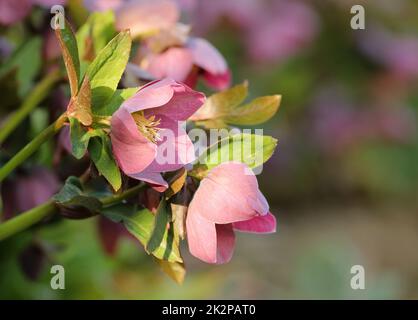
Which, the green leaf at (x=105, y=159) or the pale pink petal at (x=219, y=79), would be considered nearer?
the green leaf at (x=105, y=159)

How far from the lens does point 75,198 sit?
2.42 ft

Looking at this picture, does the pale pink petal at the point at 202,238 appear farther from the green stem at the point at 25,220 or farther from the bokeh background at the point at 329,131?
the bokeh background at the point at 329,131

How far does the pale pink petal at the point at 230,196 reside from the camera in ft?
2.25

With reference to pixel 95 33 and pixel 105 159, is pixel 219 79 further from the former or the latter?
pixel 105 159

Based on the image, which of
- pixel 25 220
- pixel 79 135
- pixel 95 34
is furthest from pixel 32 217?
pixel 95 34

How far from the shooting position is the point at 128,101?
2.20 ft

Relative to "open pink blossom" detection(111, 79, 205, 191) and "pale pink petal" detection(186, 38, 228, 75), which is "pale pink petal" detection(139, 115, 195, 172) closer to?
"open pink blossom" detection(111, 79, 205, 191)

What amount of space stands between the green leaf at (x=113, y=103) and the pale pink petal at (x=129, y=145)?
27mm

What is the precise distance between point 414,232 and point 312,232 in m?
0.33

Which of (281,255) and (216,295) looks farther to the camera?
(281,255)

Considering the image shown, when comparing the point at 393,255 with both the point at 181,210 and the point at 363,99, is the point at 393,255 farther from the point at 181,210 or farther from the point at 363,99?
the point at 181,210

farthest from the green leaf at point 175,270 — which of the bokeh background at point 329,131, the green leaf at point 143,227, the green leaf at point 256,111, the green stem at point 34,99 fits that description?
the bokeh background at point 329,131

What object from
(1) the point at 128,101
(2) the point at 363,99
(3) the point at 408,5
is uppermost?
(3) the point at 408,5

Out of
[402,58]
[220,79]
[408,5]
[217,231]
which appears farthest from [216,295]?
[408,5]
